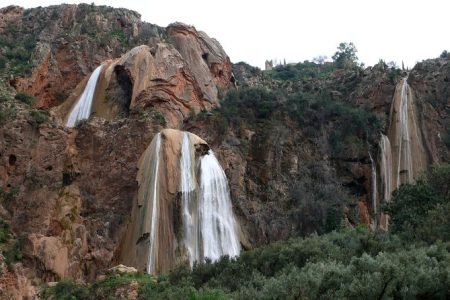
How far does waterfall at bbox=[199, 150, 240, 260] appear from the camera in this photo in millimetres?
35094

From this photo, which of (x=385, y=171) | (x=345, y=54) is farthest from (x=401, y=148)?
(x=345, y=54)

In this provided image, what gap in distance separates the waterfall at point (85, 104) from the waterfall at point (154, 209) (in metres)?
6.77

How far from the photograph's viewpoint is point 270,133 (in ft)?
145

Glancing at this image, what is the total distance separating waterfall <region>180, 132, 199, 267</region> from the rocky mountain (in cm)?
71

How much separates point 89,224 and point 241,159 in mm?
10632

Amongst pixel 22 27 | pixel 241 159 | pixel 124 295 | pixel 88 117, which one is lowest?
pixel 124 295

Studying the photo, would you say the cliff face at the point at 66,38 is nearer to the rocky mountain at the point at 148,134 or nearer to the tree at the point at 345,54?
the rocky mountain at the point at 148,134

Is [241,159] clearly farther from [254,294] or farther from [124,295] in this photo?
[254,294]

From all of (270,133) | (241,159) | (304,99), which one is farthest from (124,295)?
(304,99)

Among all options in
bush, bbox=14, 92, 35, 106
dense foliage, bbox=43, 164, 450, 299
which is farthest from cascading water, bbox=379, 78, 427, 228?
bush, bbox=14, 92, 35, 106

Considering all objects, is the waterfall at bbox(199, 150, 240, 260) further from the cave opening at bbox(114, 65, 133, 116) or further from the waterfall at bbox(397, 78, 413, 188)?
the waterfall at bbox(397, 78, 413, 188)

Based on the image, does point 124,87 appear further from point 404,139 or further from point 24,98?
point 404,139

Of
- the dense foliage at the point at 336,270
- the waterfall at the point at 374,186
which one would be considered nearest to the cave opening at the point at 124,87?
the waterfall at the point at 374,186

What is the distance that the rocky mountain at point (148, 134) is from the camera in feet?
112
